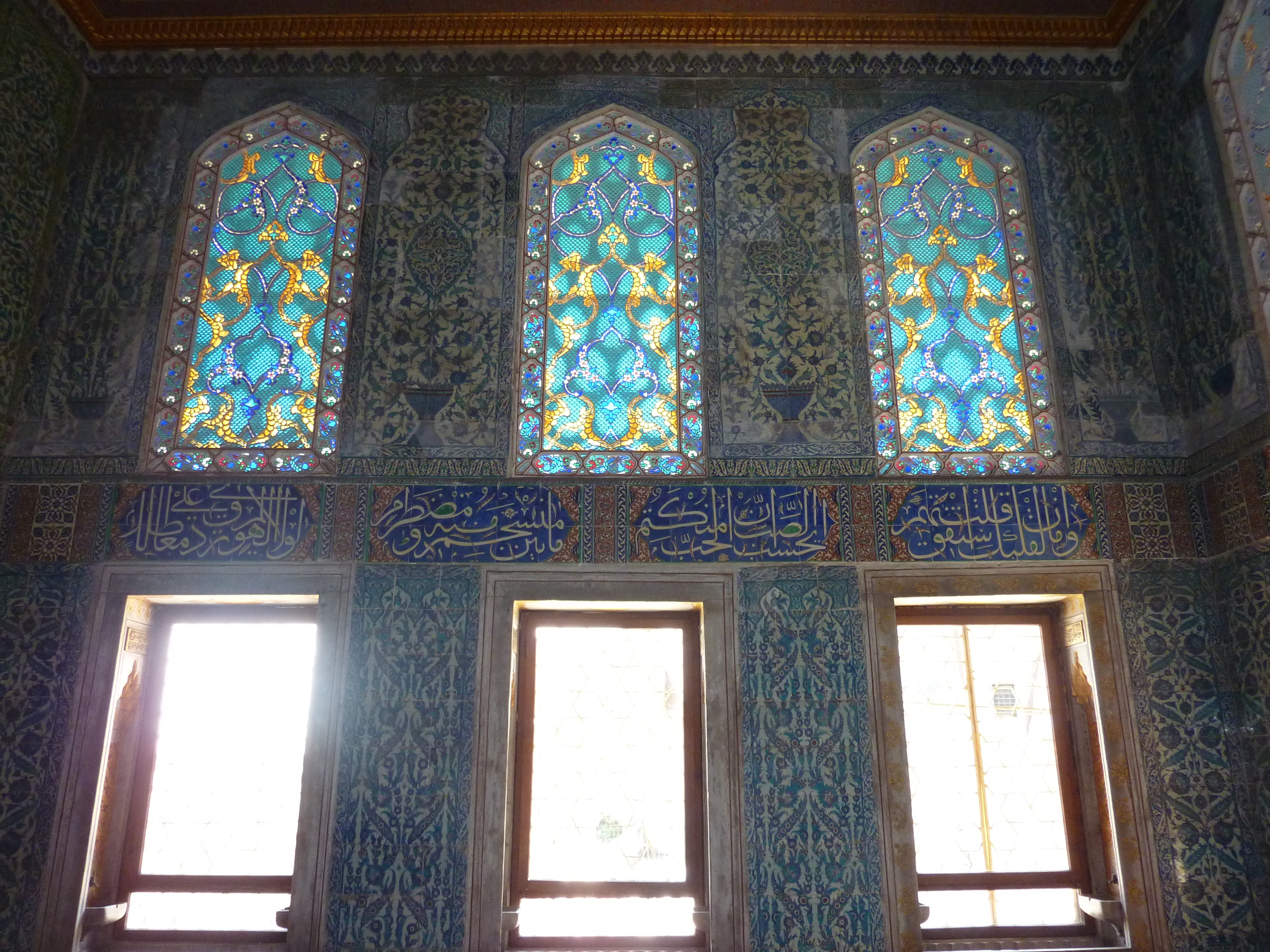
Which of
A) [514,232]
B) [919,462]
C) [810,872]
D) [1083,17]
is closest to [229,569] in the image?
[514,232]

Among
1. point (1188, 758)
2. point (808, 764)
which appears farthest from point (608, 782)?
point (1188, 758)

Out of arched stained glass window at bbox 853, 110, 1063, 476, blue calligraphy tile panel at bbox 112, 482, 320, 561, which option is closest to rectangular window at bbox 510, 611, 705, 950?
blue calligraphy tile panel at bbox 112, 482, 320, 561

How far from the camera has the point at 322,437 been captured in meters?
4.10

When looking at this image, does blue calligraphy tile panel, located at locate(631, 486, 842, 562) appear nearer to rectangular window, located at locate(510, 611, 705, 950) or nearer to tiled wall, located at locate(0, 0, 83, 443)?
rectangular window, located at locate(510, 611, 705, 950)

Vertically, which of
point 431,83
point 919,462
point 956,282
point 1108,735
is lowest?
point 1108,735

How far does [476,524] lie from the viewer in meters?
3.94

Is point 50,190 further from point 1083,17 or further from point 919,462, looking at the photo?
point 1083,17

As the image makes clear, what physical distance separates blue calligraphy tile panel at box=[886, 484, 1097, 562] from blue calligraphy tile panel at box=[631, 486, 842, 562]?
0.31m

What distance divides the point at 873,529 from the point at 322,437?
2461mm

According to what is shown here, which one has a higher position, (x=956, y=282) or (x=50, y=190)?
(x=50, y=190)

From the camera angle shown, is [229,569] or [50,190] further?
[50,190]

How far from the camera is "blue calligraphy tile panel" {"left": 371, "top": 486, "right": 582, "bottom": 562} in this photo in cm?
390

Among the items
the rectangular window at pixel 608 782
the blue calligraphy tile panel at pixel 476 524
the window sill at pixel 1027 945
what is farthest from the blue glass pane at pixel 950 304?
the window sill at pixel 1027 945

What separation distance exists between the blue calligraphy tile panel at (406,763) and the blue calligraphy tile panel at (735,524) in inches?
30.8
